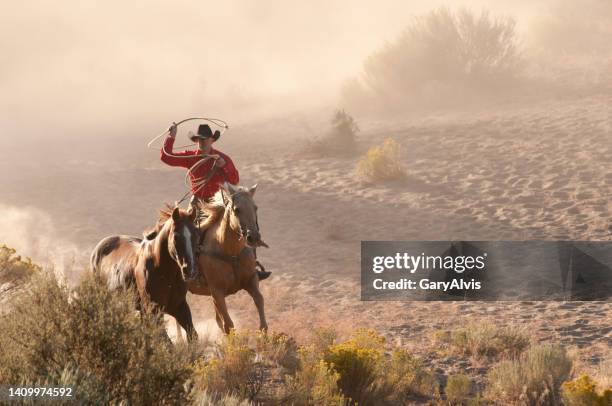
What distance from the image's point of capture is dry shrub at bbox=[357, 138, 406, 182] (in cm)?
2134

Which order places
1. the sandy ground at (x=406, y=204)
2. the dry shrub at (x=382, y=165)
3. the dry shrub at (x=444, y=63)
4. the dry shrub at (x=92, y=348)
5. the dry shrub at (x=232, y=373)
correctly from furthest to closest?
the dry shrub at (x=444, y=63) → the dry shrub at (x=382, y=165) → the sandy ground at (x=406, y=204) → the dry shrub at (x=232, y=373) → the dry shrub at (x=92, y=348)

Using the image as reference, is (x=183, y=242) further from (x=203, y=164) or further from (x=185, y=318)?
(x=203, y=164)

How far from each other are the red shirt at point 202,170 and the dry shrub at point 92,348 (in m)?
4.45

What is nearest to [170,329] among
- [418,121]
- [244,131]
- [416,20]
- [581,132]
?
[581,132]

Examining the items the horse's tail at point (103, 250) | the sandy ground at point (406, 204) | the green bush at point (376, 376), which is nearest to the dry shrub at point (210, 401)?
the green bush at point (376, 376)

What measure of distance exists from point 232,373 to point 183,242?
1.49 m

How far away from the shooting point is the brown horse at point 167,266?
7191mm

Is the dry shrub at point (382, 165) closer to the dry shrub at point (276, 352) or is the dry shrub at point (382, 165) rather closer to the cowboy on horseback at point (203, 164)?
the cowboy on horseback at point (203, 164)

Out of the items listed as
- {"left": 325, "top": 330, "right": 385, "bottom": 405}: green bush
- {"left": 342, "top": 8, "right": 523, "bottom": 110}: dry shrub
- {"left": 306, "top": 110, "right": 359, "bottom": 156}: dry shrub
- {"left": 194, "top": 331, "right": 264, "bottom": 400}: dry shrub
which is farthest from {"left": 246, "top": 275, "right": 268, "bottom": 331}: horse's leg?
{"left": 342, "top": 8, "right": 523, "bottom": 110}: dry shrub

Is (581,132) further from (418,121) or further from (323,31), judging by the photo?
(323,31)

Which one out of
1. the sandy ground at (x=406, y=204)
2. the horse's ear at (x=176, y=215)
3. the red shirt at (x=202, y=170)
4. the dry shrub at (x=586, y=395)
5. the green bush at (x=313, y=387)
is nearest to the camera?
the green bush at (x=313, y=387)

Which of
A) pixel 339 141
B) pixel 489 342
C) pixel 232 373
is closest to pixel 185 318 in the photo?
pixel 232 373

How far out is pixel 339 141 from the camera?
83.0 ft

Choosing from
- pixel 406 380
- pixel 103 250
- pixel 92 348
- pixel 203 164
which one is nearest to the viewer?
pixel 92 348
